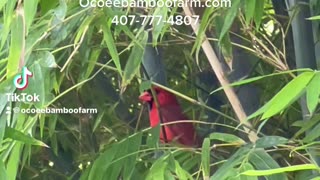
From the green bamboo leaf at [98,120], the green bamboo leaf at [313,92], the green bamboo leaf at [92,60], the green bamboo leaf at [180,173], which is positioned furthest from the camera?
the green bamboo leaf at [98,120]

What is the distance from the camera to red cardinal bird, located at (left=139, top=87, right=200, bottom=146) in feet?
2.90

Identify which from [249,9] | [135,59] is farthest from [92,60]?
[249,9]

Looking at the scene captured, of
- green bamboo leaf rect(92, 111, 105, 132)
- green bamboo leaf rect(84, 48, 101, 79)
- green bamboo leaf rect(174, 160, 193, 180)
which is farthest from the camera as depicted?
green bamboo leaf rect(92, 111, 105, 132)

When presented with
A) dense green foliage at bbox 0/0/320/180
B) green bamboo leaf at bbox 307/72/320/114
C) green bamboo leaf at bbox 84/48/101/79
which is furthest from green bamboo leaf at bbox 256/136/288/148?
green bamboo leaf at bbox 84/48/101/79

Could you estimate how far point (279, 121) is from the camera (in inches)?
37.9

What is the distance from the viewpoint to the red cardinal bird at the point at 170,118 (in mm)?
883

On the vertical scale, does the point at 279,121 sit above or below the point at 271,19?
below

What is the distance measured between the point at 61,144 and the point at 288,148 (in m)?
0.41

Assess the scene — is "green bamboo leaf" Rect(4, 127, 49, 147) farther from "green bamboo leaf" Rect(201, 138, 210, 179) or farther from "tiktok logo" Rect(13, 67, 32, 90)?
"green bamboo leaf" Rect(201, 138, 210, 179)

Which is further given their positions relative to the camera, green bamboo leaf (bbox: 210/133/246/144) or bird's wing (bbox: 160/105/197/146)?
bird's wing (bbox: 160/105/197/146)

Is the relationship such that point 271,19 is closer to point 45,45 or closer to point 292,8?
point 292,8

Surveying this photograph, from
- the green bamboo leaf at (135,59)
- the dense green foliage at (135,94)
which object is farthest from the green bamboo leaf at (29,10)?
the green bamboo leaf at (135,59)

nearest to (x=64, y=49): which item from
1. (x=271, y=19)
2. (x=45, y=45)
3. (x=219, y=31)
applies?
(x=45, y=45)

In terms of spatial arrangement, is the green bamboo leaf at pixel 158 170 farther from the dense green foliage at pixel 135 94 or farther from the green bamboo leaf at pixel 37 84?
the green bamboo leaf at pixel 37 84
